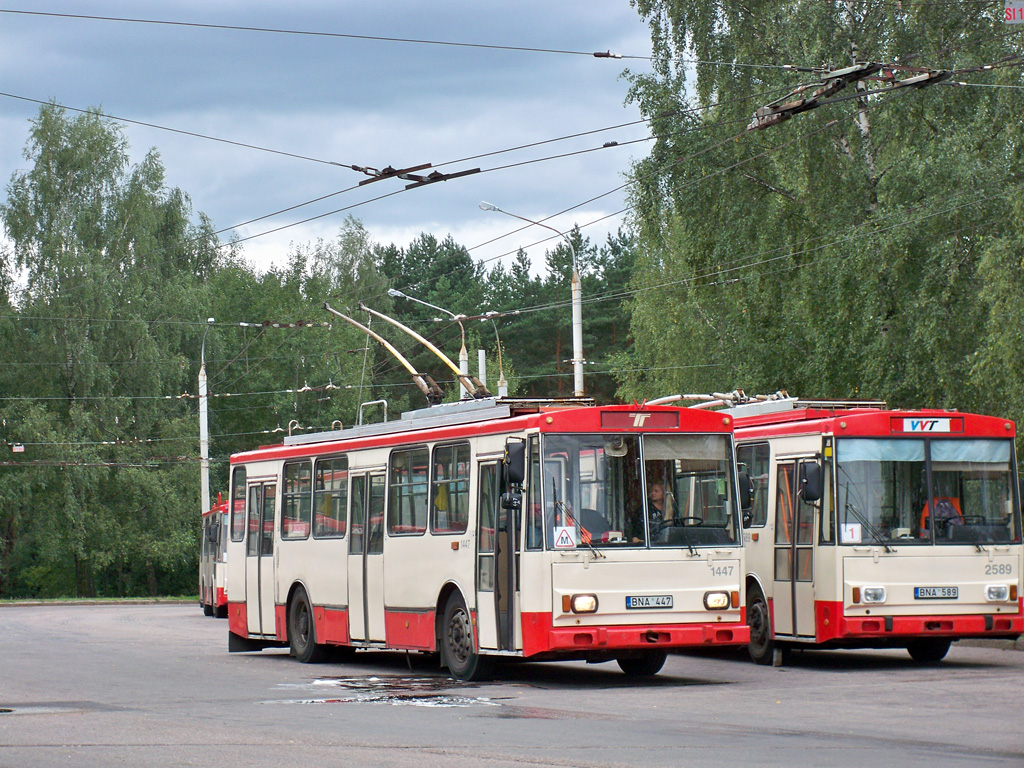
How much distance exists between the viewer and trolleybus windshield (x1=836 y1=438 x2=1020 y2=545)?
16531mm

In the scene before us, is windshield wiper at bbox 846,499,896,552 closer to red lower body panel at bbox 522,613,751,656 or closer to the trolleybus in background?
red lower body panel at bbox 522,613,751,656

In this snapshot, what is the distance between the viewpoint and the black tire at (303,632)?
19.2 metres

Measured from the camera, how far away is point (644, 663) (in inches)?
630

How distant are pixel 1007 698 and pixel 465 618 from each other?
16.9 feet

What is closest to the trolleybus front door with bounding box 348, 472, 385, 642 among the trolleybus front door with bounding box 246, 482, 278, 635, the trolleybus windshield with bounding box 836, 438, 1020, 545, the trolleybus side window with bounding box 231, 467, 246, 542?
the trolleybus front door with bounding box 246, 482, 278, 635

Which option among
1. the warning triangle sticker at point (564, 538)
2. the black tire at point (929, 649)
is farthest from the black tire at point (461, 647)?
the black tire at point (929, 649)

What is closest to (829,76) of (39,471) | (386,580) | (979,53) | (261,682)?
(386,580)

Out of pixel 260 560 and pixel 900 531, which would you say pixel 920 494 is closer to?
pixel 900 531

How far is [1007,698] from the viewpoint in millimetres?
12945

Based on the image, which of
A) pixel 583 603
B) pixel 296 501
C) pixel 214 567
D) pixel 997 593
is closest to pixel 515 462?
pixel 583 603

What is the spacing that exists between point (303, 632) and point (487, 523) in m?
5.09

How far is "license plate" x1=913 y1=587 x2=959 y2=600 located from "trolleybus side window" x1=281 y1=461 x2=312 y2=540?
727 cm

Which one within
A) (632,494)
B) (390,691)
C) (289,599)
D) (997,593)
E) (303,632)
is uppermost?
(632,494)

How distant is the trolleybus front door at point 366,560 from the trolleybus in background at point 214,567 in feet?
53.0
